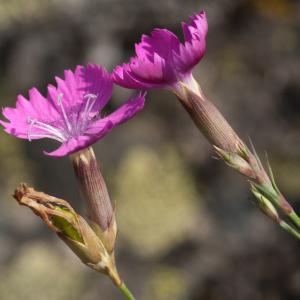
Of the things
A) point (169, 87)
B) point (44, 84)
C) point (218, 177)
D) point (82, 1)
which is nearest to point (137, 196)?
point (218, 177)

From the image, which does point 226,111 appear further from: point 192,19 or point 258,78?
point 192,19

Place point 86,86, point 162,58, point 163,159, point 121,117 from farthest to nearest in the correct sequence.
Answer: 1. point 163,159
2. point 86,86
3. point 162,58
4. point 121,117

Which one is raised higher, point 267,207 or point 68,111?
point 68,111

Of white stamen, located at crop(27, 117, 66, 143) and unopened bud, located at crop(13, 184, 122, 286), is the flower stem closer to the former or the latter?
unopened bud, located at crop(13, 184, 122, 286)

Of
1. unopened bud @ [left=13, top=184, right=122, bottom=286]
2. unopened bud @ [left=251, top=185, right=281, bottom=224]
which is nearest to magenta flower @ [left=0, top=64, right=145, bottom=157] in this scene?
unopened bud @ [left=13, top=184, right=122, bottom=286]

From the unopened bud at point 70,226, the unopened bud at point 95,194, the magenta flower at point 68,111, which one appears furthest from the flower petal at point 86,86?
the unopened bud at point 70,226

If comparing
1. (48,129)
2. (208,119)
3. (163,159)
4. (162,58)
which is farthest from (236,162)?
(163,159)

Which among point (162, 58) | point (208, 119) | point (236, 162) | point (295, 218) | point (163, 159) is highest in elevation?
point (162, 58)

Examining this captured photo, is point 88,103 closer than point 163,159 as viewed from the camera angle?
Yes

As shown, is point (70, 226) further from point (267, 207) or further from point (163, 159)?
point (163, 159)
